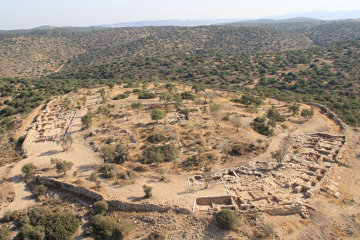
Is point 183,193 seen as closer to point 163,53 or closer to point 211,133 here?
point 211,133

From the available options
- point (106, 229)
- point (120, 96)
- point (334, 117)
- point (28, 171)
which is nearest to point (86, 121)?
point (28, 171)

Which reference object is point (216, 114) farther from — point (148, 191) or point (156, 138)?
point (148, 191)

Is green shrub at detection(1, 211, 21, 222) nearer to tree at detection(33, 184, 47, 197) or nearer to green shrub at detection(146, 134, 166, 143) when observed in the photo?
tree at detection(33, 184, 47, 197)

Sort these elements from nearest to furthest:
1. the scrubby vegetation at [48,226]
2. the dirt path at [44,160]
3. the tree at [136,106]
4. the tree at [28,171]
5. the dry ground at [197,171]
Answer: the scrubby vegetation at [48,226] < the dry ground at [197,171] < the dirt path at [44,160] < the tree at [28,171] < the tree at [136,106]

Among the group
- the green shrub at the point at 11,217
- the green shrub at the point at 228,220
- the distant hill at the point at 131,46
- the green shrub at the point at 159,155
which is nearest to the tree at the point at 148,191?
the green shrub at the point at 159,155

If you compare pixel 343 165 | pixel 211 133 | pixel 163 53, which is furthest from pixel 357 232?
pixel 163 53

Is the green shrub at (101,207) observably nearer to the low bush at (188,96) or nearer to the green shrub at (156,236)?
the green shrub at (156,236)
